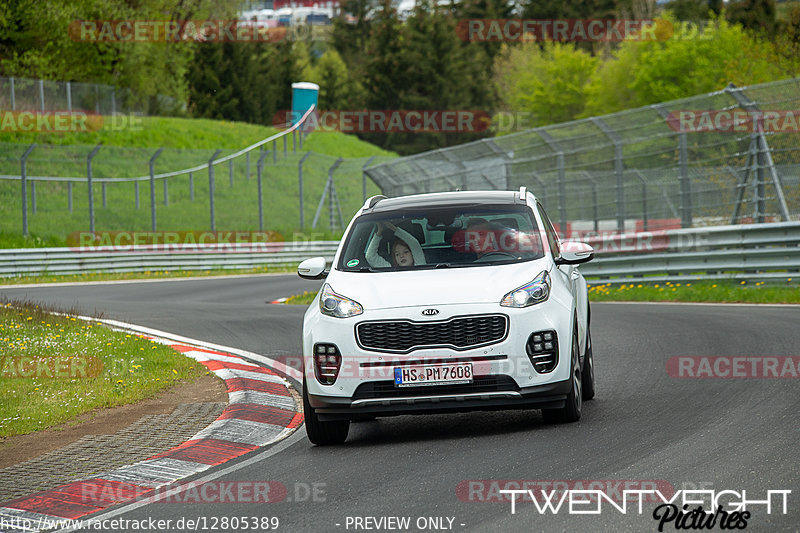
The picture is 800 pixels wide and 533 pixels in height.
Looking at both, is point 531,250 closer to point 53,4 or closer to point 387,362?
point 387,362

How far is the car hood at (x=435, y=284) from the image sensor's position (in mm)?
7410

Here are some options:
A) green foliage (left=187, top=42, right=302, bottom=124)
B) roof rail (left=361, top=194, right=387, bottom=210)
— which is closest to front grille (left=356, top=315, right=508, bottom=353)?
roof rail (left=361, top=194, right=387, bottom=210)

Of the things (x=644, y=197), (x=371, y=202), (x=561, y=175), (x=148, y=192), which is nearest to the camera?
(x=371, y=202)

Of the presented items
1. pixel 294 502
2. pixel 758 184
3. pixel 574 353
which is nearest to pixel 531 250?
pixel 574 353

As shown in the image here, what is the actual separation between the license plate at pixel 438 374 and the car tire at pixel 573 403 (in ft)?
2.64

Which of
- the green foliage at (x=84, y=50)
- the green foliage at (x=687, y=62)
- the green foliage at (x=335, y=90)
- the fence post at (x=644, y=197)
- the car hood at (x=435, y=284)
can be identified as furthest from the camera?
the green foliage at (x=335, y=90)

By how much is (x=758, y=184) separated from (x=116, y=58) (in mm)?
41817

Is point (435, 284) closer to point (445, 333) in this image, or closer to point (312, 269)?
point (445, 333)

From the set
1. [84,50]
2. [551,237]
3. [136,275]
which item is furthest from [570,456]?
[84,50]

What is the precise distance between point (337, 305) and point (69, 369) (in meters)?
4.98

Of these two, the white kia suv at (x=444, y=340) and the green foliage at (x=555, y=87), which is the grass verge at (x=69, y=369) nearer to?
the white kia suv at (x=444, y=340)

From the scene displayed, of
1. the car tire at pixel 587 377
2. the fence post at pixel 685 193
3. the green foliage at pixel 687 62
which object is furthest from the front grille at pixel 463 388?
the green foliage at pixel 687 62

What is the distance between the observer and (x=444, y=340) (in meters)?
7.28

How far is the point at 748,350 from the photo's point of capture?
35.7 ft
